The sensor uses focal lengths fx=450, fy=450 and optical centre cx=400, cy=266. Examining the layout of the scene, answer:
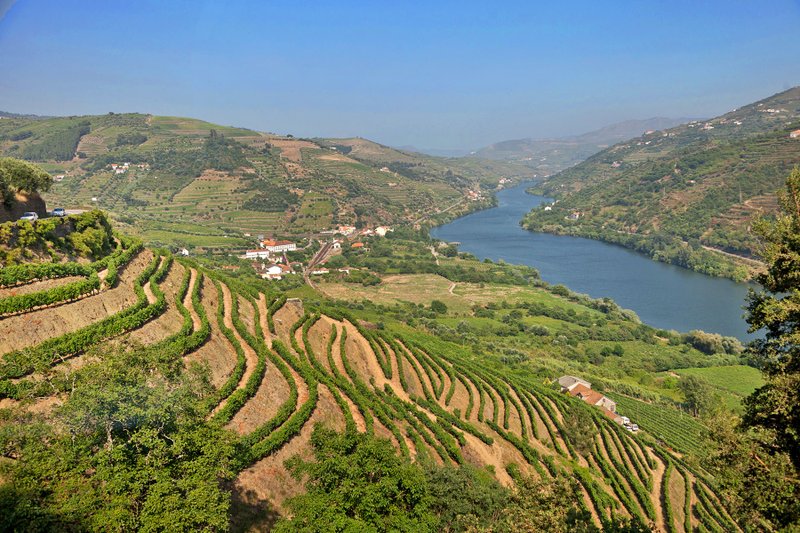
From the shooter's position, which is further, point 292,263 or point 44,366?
point 292,263

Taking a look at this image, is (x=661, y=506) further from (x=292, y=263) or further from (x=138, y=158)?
(x=138, y=158)

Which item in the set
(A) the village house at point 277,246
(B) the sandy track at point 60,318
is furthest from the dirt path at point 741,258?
(B) the sandy track at point 60,318

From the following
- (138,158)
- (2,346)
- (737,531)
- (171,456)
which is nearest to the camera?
(171,456)

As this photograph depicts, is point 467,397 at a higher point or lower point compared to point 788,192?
lower

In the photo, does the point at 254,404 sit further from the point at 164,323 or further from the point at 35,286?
the point at 35,286

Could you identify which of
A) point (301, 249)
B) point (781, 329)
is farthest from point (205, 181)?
point (781, 329)

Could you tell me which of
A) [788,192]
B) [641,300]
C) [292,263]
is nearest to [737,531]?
[788,192]

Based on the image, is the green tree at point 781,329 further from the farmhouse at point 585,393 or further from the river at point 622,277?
the river at point 622,277
